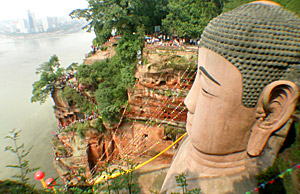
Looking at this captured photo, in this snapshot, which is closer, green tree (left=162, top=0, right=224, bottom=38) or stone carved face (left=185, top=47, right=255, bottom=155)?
stone carved face (left=185, top=47, right=255, bottom=155)

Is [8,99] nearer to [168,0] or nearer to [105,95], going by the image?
[105,95]

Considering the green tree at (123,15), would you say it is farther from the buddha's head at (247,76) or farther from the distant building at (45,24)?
the distant building at (45,24)

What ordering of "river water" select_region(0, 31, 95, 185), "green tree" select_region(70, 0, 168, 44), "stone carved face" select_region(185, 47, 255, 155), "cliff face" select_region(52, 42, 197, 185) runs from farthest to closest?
"river water" select_region(0, 31, 95, 185)
"green tree" select_region(70, 0, 168, 44)
"cliff face" select_region(52, 42, 197, 185)
"stone carved face" select_region(185, 47, 255, 155)

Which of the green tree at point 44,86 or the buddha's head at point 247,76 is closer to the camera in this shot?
the buddha's head at point 247,76

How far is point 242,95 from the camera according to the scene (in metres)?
2.28

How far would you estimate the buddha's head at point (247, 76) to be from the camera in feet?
6.87

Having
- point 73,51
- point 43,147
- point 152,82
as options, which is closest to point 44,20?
point 73,51

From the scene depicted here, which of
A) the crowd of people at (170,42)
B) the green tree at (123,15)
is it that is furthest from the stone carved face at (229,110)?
the green tree at (123,15)

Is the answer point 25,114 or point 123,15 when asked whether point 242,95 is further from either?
point 25,114

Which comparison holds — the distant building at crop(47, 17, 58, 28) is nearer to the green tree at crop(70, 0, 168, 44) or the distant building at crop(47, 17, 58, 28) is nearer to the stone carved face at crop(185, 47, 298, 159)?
the green tree at crop(70, 0, 168, 44)

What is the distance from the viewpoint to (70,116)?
1409 cm

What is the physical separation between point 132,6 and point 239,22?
1081cm

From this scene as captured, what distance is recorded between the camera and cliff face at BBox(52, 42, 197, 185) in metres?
9.46

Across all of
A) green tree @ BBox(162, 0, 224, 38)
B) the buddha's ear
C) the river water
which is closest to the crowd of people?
green tree @ BBox(162, 0, 224, 38)
